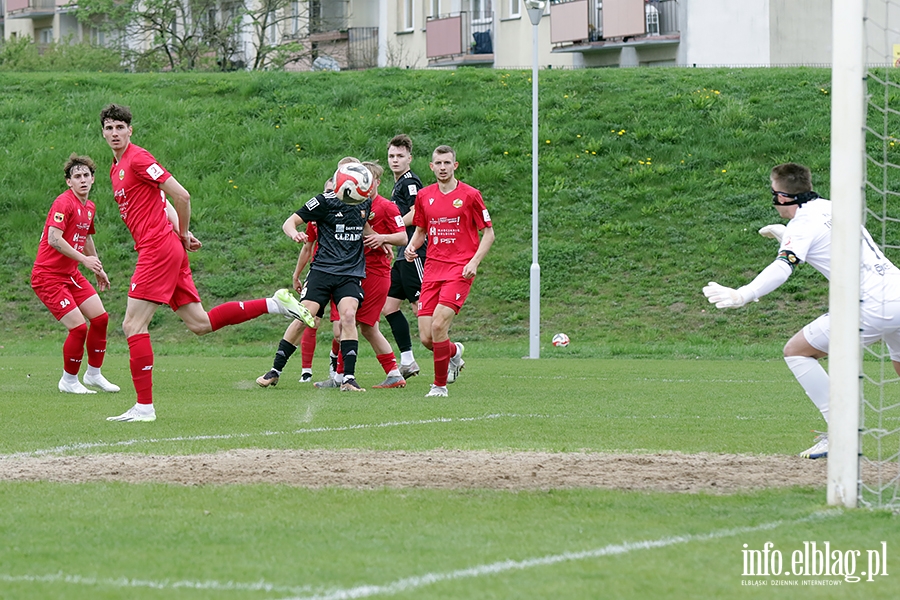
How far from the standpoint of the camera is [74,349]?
13000 mm

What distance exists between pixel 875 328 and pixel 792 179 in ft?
3.42

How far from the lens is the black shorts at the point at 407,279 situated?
556 inches

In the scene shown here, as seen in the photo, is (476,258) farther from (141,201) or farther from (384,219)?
(141,201)

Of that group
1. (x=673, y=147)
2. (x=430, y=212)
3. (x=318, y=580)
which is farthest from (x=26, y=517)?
(x=673, y=147)

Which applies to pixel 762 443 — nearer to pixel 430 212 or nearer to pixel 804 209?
pixel 804 209

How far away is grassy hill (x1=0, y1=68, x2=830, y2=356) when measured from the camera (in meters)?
24.4

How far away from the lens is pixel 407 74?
119 feet

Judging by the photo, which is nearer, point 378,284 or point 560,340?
point 378,284

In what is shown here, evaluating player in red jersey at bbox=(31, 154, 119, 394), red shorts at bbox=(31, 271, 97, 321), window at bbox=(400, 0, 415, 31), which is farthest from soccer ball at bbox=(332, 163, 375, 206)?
window at bbox=(400, 0, 415, 31)

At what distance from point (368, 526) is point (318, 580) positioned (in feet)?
3.47

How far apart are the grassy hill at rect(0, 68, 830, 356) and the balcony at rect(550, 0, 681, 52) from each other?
562cm

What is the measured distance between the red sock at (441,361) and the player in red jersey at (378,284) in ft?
3.96

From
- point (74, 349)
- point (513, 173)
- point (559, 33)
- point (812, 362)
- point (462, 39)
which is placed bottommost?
point (74, 349)

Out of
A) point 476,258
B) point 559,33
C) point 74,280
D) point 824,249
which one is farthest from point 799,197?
point 559,33
